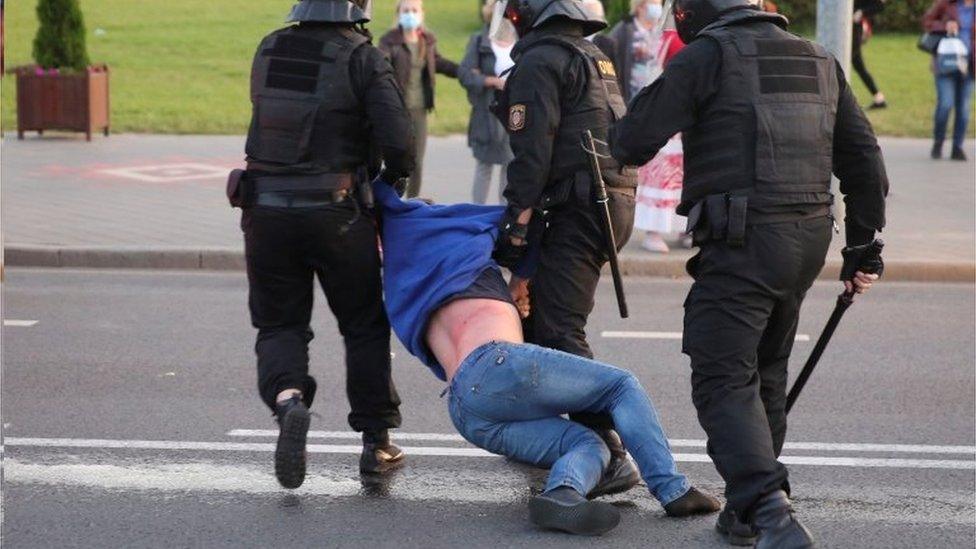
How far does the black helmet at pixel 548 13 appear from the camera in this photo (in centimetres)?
572

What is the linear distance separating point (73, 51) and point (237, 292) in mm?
8071

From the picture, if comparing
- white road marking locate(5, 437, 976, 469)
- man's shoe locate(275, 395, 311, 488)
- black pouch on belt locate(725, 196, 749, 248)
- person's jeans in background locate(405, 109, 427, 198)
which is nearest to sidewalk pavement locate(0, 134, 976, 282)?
person's jeans in background locate(405, 109, 427, 198)

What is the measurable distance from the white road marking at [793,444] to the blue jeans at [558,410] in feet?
3.50

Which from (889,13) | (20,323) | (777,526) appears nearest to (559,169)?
(777,526)

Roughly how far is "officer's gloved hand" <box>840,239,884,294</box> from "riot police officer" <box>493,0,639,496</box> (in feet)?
3.12

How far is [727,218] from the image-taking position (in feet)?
15.6

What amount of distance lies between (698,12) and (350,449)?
2.26 metres

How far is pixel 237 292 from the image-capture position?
9.86 m

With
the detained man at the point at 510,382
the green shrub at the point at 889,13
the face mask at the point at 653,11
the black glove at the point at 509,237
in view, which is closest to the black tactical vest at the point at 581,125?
the black glove at the point at 509,237

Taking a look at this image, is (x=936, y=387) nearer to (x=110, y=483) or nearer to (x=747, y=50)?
(x=747, y=50)

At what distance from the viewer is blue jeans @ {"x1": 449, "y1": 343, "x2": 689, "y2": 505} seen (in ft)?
16.7

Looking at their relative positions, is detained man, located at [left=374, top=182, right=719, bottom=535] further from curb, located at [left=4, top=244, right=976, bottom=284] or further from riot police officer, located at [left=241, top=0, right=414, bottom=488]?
curb, located at [left=4, top=244, right=976, bottom=284]

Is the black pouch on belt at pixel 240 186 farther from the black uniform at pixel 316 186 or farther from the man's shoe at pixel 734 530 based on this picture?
the man's shoe at pixel 734 530

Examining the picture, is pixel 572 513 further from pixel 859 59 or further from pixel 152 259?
pixel 859 59
